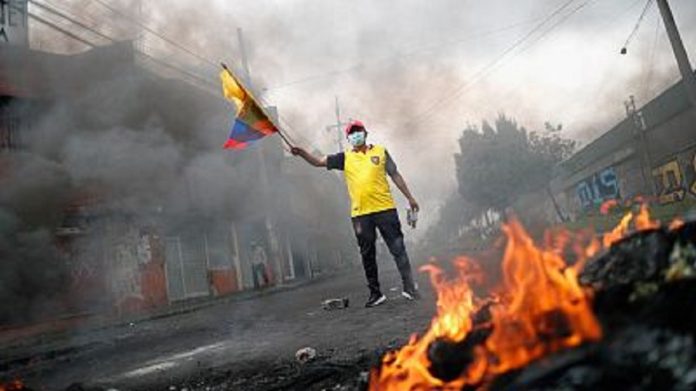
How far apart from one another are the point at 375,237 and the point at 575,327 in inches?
182

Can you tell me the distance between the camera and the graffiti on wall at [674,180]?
19938mm

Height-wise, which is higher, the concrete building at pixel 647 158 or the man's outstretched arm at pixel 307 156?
the concrete building at pixel 647 158

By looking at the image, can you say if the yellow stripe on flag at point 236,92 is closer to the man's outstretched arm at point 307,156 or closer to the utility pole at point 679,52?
the man's outstretched arm at point 307,156

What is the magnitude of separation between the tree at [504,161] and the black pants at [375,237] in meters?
39.3

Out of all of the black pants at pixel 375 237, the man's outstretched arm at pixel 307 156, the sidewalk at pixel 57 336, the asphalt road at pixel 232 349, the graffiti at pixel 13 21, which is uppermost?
the graffiti at pixel 13 21

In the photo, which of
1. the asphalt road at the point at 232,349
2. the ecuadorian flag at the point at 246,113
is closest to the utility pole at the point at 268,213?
the asphalt road at the point at 232,349

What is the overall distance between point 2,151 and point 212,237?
34.9ft

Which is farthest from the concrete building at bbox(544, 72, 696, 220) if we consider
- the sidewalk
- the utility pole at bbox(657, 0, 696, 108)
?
the sidewalk

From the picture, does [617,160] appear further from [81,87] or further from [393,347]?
[393,347]

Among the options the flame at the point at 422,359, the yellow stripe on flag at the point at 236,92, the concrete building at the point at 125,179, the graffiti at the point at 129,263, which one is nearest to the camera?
the flame at the point at 422,359

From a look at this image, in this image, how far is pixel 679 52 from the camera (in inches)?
Answer: 575

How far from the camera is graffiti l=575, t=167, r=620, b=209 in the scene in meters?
29.9

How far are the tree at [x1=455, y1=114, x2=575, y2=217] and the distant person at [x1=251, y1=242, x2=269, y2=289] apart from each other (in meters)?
24.1

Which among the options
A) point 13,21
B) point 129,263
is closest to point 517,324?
point 13,21
